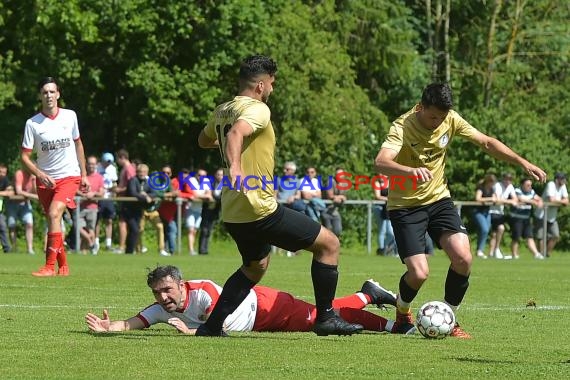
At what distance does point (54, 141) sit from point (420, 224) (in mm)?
6650

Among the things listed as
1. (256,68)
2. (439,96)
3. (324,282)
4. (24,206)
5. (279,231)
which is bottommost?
(324,282)

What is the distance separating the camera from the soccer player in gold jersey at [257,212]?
9438 mm

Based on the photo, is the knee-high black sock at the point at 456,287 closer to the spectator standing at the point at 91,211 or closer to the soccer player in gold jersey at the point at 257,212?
the soccer player in gold jersey at the point at 257,212

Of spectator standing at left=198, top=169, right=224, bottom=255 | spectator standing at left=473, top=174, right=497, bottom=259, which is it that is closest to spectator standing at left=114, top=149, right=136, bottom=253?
spectator standing at left=198, top=169, right=224, bottom=255

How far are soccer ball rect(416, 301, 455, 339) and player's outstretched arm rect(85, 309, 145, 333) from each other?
2141 millimetres

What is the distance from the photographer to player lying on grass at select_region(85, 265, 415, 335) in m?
9.99

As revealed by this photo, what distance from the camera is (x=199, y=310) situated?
10.3 metres

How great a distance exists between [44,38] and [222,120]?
26.2 meters

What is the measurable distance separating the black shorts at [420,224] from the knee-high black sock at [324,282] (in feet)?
3.07

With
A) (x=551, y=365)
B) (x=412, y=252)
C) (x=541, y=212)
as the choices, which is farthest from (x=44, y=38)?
(x=551, y=365)

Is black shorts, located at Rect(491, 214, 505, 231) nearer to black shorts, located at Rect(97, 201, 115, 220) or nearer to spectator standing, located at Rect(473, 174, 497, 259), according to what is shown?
spectator standing, located at Rect(473, 174, 497, 259)

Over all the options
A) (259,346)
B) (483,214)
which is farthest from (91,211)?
(259,346)

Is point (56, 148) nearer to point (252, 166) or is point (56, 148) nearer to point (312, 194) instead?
point (252, 166)

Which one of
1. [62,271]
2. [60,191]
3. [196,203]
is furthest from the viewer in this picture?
[196,203]
